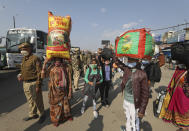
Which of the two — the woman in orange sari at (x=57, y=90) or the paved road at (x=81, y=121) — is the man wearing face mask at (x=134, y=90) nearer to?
the paved road at (x=81, y=121)

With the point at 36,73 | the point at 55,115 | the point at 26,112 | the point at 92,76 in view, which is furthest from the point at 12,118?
the point at 92,76

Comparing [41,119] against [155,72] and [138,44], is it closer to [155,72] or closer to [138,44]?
[138,44]

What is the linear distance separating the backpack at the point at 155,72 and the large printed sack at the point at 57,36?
11.5 ft

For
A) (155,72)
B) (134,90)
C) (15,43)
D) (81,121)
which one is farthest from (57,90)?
(15,43)

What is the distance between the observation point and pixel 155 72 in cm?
410

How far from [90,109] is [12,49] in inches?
336

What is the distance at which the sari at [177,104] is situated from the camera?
2029mm

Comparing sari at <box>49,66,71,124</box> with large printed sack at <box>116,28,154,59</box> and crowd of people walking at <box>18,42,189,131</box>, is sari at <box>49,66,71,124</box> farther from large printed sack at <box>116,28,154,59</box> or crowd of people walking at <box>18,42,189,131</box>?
large printed sack at <box>116,28,154,59</box>

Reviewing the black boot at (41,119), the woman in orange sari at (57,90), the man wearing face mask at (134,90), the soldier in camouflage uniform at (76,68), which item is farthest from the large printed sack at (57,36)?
the soldier in camouflage uniform at (76,68)

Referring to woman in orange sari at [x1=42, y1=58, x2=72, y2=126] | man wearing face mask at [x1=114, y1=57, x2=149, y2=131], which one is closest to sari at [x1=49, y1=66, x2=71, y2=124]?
woman in orange sari at [x1=42, y1=58, x2=72, y2=126]

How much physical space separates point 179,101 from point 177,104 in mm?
90

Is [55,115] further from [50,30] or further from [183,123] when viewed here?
[183,123]

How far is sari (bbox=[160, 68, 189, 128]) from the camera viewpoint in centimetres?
203

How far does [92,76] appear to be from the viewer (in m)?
3.22
